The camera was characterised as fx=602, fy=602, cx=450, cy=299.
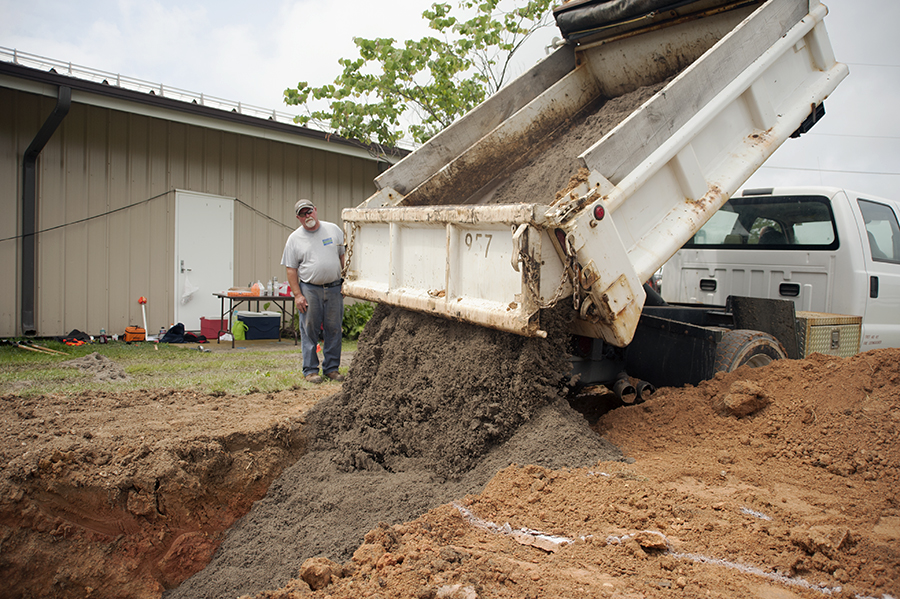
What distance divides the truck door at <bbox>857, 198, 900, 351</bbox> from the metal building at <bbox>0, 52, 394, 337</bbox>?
893cm

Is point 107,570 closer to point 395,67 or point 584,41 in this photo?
point 584,41

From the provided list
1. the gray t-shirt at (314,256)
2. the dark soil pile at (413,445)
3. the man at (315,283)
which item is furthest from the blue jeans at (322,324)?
the dark soil pile at (413,445)

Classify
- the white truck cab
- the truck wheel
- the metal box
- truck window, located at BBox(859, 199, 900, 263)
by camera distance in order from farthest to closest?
truck window, located at BBox(859, 199, 900, 263), the white truck cab, the metal box, the truck wheel

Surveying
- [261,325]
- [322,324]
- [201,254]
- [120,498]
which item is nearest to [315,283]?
[322,324]

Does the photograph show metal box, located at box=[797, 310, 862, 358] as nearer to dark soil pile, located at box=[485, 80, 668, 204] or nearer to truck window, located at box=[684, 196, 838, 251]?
truck window, located at box=[684, 196, 838, 251]

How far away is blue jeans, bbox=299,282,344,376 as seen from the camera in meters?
6.22

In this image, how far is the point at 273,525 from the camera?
11.1 ft

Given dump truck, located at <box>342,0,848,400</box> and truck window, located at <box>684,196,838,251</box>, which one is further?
truck window, located at <box>684,196,838,251</box>

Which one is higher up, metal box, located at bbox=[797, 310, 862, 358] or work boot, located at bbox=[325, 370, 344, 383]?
metal box, located at bbox=[797, 310, 862, 358]

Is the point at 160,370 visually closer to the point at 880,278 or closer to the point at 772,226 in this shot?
the point at 772,226

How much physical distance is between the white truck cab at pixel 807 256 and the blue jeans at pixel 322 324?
11.3 ft

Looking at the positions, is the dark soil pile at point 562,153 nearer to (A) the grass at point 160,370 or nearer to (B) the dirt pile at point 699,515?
(B) the dirt pile at point 699,515

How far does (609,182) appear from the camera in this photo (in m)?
3.29

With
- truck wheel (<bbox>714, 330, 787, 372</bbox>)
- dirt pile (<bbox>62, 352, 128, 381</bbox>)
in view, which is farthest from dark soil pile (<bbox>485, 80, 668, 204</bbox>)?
dirt pile (<bbox>62, 352, 128, 381</bbox>)
